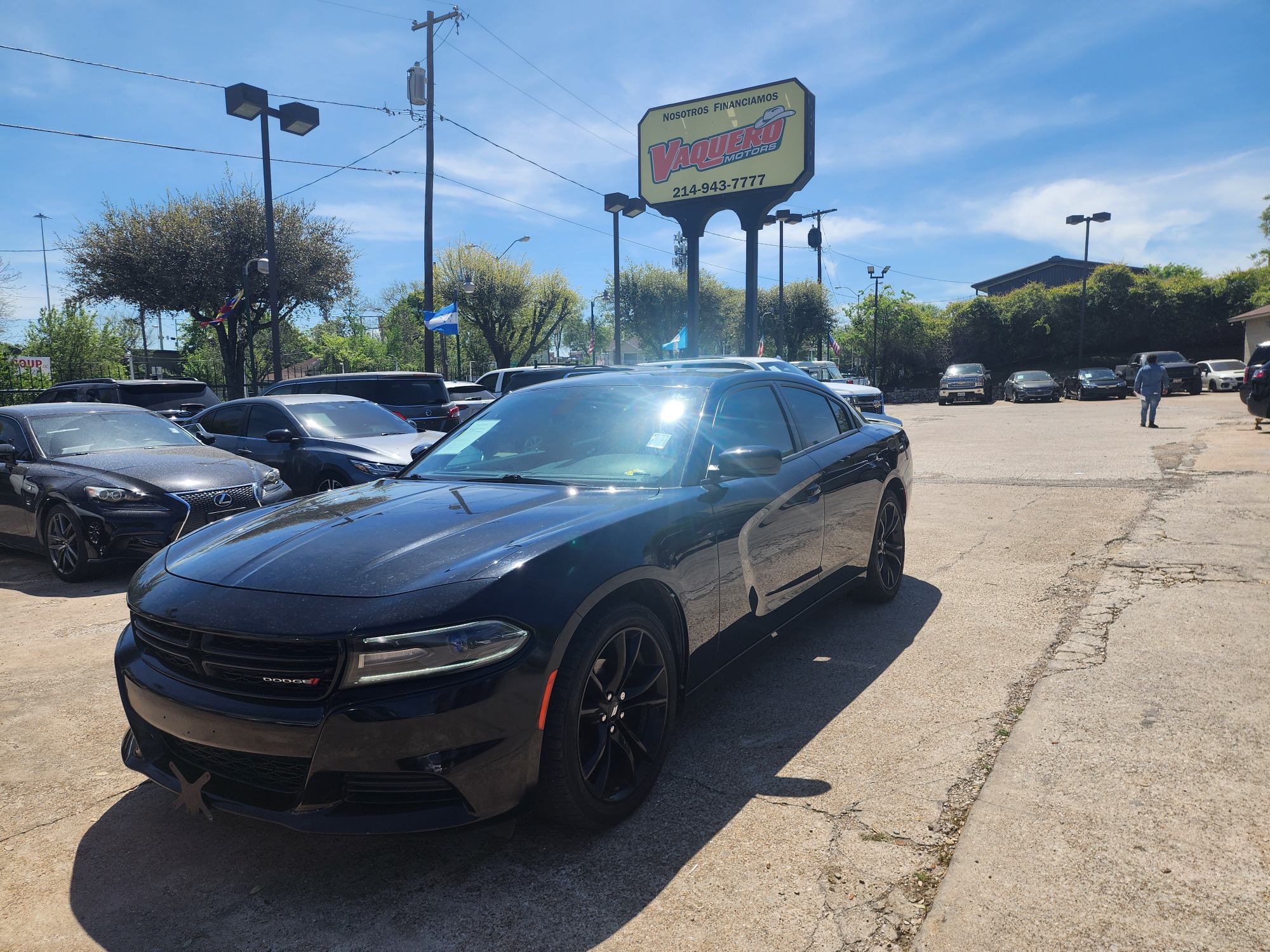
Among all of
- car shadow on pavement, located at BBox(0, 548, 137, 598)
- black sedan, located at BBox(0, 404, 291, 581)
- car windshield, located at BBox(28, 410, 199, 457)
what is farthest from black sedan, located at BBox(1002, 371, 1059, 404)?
car shadow on pavement, located at BBox(0, 548, 137, 598)

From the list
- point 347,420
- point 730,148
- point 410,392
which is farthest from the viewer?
point 730,148

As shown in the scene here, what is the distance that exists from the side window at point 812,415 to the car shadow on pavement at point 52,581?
512cm

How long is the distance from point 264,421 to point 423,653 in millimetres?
8164

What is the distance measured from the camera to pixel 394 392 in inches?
485

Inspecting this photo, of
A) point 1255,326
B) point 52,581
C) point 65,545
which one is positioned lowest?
point 52,581

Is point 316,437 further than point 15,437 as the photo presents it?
Yes

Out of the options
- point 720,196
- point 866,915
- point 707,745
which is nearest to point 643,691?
point 707,745

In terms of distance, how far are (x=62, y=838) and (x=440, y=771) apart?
1.52 metres

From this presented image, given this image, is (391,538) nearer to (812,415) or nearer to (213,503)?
(812,415)

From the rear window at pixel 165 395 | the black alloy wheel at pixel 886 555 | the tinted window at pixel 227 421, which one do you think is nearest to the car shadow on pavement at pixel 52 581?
the tinted window at pixel 227 421

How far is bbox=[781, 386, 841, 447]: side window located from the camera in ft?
14.5

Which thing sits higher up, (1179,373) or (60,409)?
(1179,373)

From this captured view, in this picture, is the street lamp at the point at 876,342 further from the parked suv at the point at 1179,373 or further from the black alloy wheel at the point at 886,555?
the black alloy wheel at the point at 886,555

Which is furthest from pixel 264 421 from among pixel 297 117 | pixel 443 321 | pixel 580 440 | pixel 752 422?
pixel 443 321
